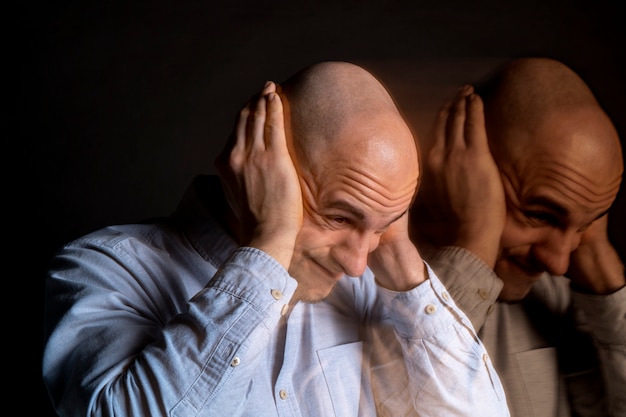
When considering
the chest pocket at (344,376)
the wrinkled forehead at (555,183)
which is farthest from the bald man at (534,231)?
the chest pocket at (344,376)

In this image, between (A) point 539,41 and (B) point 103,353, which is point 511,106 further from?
(B) point 103,353

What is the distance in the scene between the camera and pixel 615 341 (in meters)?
0.79

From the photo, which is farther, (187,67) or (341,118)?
(187,67)

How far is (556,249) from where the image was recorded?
757mm

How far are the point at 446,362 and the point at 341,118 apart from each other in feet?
0.85

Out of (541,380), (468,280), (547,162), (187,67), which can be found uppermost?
(187,67)

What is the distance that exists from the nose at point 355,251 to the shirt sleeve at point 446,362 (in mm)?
63

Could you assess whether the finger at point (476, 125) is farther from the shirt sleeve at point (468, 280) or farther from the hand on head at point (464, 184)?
the shirt sleeve at point (468, 280)

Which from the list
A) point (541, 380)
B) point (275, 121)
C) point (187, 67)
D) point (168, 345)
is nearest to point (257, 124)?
point (275, 121)

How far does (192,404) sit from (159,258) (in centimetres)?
21

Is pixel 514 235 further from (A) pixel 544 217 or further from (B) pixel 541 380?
(B) pixel 541 380

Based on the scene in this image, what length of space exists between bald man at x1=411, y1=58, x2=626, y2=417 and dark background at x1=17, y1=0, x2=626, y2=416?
3cm

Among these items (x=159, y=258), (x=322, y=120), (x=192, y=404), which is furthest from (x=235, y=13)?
(x=192, y=404)

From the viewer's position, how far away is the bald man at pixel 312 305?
75cm
